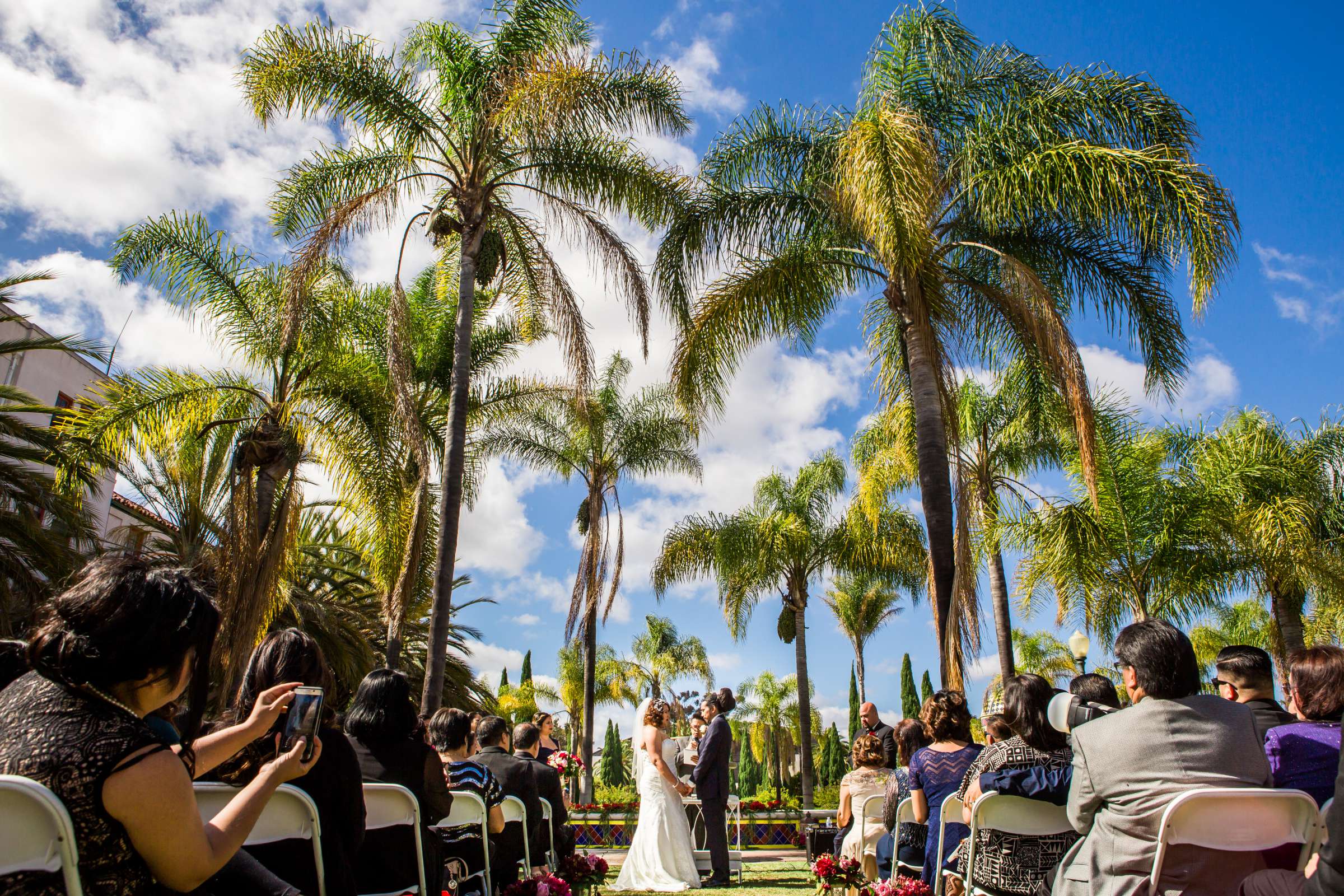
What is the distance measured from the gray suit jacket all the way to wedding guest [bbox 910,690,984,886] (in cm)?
156

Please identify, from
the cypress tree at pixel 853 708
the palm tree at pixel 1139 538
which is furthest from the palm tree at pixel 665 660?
the palm tree at pixel 1139 538

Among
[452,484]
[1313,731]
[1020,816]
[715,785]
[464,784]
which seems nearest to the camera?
[1313,731]

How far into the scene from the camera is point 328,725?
355cm

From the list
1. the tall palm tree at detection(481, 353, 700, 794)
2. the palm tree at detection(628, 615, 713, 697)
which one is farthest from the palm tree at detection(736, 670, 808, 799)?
the tall palm tree at detection(481, 353, 700, 794)

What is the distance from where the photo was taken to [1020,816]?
12.3ft

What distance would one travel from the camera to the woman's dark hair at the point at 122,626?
1.98 metres

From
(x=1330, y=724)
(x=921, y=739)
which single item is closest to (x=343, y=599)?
(x=921, y=739)

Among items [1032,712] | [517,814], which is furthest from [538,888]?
[1032,712]

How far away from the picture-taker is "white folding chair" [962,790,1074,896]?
3730 millimetres

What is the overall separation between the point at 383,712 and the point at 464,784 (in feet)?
4.14

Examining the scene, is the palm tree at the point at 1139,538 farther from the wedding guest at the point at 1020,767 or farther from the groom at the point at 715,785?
the wedding guest at the point at 1020,767

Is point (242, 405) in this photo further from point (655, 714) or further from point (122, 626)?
point (122, 626)

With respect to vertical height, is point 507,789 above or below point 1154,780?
below

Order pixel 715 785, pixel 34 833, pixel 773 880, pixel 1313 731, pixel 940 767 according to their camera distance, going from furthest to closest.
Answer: pixel 773 880 < pixel 715 785 < pixel 940 767 < pixel 1313 731 < pixel 34 833
